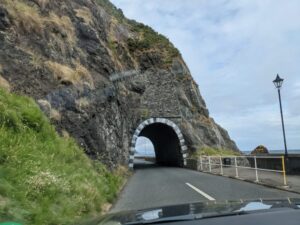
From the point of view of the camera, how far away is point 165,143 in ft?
177

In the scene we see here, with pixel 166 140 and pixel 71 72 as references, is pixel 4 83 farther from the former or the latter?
pixel 166 140

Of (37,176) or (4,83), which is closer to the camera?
(37,176)

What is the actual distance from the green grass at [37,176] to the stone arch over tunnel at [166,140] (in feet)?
82.8

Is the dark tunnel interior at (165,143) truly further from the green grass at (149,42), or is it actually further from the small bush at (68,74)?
the small bush at (68,74)

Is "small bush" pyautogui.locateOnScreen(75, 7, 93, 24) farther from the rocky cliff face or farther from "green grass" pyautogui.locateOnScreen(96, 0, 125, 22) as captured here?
"green grass" pyautogui.locateOnScreen(96, 0, 125, 22)

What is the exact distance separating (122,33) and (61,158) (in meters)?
38.8

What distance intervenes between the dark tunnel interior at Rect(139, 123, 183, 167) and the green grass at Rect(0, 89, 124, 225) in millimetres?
30341

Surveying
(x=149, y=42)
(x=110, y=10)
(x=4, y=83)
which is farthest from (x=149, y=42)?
(x=4, y=83)

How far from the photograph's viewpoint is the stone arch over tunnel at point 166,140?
42312 mm

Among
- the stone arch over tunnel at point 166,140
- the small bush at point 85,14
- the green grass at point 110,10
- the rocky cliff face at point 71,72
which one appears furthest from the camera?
the green grass at point 110,10

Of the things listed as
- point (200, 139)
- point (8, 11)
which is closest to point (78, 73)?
point (8, 11)

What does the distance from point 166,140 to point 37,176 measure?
4376 centimetres

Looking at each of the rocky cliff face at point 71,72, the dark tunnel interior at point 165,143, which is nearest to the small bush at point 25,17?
the rocky cliff face at point 71,72

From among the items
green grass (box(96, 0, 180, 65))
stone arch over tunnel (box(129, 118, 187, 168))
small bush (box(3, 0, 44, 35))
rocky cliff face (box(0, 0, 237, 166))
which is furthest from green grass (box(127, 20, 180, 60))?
small bush (box(3, 0, 44, 35))
